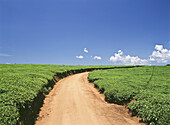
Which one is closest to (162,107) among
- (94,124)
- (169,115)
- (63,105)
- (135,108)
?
(169,115)

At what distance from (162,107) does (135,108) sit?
2.28 m

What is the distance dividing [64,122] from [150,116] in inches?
282

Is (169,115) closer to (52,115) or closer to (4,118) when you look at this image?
(52,115)

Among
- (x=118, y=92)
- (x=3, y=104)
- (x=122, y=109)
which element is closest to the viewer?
(x=3, y=104)

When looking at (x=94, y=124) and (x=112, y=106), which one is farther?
(x=112, y=106)

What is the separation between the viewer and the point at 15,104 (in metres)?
8.87

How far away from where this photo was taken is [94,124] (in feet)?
30.6

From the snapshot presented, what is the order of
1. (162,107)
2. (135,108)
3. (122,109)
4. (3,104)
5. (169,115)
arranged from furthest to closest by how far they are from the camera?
(122,109)
(135,108)
(162,107)
(169,115)
(3,104)

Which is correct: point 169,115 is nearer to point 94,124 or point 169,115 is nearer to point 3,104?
point 94,124

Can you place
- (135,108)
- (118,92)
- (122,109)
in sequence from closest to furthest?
1. (135,108)
2. (122,109)
3. (118,92)

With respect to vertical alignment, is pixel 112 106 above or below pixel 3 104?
below

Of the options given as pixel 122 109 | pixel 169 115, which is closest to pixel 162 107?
pixel 169 115

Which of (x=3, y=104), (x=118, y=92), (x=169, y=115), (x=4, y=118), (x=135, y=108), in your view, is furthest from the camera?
(x=118, y=92)

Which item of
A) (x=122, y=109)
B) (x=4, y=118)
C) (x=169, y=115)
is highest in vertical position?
(x=4, y=118)
